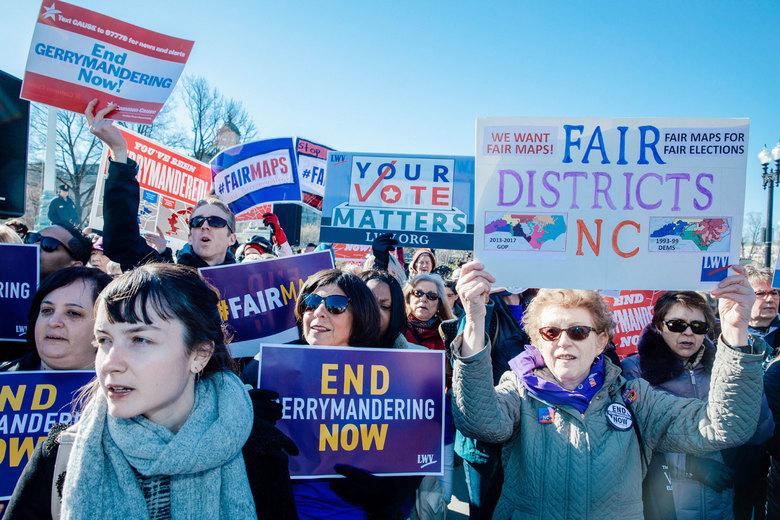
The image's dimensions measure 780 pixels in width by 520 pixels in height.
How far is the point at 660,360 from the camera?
2.89 meters

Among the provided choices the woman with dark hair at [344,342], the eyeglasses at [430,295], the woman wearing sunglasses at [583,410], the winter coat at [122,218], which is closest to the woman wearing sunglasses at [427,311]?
the eyeglasses at [430,295]

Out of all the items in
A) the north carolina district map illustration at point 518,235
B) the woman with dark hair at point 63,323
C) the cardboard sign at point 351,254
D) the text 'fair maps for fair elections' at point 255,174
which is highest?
the text 'fair maps for fair elections' at point 255,174

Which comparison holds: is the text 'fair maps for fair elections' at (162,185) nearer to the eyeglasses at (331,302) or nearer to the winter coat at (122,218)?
the winter coat at (122,218)

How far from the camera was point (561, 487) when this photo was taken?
6.91 ft

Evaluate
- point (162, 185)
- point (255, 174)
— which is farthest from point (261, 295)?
point (255, 174)

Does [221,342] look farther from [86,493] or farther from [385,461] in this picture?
[385,461]

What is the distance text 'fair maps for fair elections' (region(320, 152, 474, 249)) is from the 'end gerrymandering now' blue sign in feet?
6.51

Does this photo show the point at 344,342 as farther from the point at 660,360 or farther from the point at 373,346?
the point at 660,360

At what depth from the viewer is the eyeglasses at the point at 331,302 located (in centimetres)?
265

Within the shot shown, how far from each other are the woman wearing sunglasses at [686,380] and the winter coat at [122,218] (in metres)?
3.16

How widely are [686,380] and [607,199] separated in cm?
113

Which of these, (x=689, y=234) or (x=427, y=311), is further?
(x=427, y=311)

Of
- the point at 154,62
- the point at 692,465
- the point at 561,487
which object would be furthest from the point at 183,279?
the point at 692,465

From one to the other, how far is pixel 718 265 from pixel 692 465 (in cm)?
104
